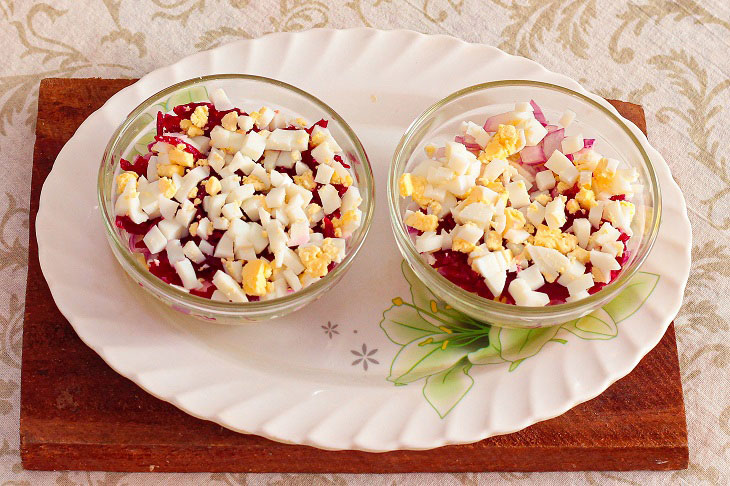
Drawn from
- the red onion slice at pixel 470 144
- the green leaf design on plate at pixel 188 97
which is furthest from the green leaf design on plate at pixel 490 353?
the green leaf design on plate at pixel 188 97

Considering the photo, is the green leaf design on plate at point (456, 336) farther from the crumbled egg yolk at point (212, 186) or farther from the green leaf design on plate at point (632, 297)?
the crumbled egg yolk at point (212, 186)

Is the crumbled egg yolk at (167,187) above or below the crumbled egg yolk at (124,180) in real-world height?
above

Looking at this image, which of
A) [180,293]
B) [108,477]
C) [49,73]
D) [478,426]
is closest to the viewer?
[180,293]

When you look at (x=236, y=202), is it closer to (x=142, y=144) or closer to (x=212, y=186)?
(x=212, y=186)

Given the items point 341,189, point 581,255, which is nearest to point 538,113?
point 581,255

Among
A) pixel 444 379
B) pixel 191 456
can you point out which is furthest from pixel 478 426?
pixel 191 456

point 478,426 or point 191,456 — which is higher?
point 478,426

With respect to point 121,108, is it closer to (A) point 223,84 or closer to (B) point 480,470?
(A) point 223,84

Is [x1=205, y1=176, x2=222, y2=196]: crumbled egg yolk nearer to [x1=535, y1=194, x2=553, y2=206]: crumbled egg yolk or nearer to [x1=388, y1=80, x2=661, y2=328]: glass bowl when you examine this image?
[x1=388, y1=80, x2=661, y2=328]: glass bowl
